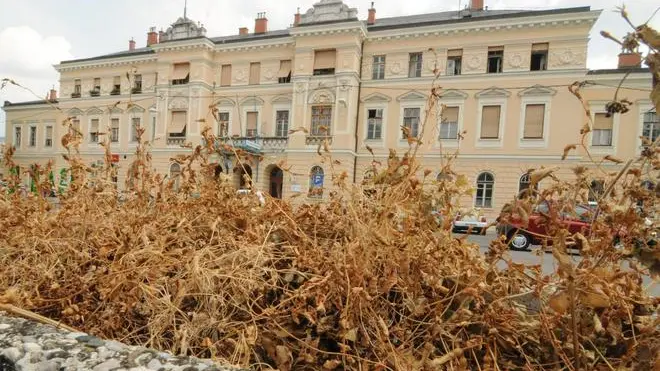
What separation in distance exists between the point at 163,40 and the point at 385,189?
101 ft

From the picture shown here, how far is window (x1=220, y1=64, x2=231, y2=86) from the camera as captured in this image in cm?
2523

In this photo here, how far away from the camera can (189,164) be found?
6.86 feet

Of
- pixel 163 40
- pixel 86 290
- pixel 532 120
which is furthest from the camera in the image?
pixel 163 40

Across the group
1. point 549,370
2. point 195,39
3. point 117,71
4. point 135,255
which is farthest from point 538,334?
point 117,71

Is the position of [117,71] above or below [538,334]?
above

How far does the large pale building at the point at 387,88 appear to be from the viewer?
61.5ft

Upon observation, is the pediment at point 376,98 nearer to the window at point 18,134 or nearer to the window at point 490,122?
the window at point 490,122

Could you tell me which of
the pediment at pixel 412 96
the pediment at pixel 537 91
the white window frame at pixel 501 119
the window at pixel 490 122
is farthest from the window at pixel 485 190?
the pediment at pixel 412 96

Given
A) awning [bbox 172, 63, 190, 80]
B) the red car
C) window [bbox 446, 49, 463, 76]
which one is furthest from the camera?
awning [bbox 172, 63, 190, 80]

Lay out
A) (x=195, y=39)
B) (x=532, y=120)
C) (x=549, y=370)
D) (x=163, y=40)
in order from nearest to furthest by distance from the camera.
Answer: (x=549, y=370)
(x=532, y=120)
(x=195, y=39)
(x=163, y=40)

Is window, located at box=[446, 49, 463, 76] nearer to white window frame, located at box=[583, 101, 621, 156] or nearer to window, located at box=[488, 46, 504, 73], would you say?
window, located at box=[488, 46, 504, 73]

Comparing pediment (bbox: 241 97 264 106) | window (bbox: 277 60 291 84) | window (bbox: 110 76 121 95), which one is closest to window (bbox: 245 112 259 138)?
pediment (bbox: 241 97 264 106)

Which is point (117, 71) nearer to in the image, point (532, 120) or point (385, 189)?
point (532, 120)

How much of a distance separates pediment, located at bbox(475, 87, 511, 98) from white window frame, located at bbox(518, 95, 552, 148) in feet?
2.85
